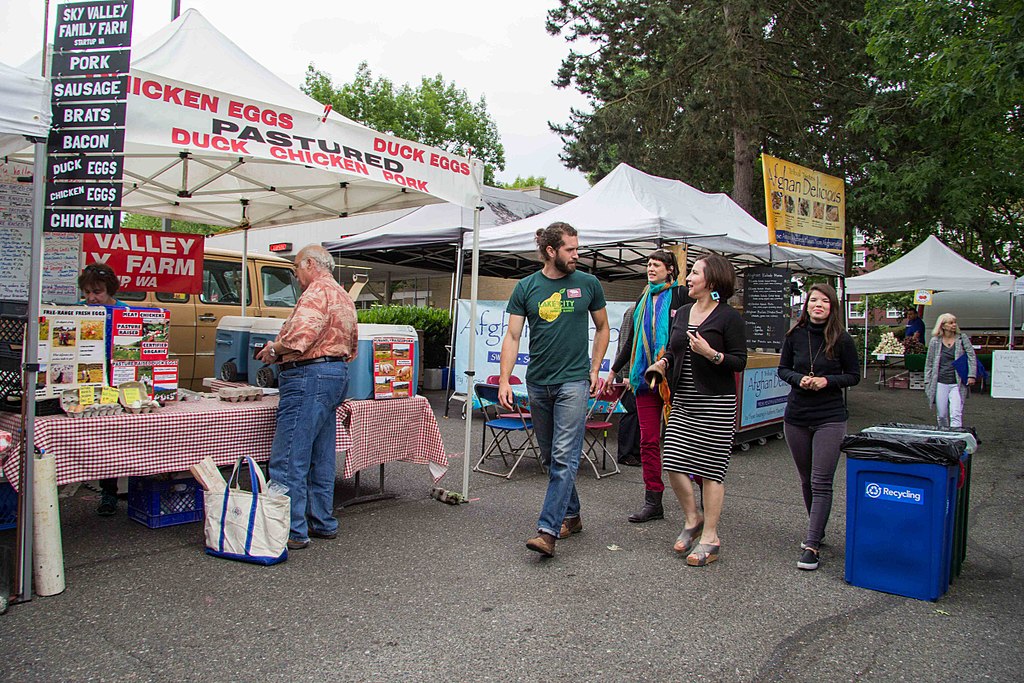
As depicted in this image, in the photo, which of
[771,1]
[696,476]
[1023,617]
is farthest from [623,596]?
[771,1]

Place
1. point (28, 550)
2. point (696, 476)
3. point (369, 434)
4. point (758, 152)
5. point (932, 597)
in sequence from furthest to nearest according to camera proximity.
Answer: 1. point (758, 152)
2. point (369, 434)
3. point (696, 476)
4. point (932, 597)
5. point (28, 550)

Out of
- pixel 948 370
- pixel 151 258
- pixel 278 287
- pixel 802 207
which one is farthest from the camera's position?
Answer: pixel 802 207

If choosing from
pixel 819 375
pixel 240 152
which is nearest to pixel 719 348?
pixel 819 375

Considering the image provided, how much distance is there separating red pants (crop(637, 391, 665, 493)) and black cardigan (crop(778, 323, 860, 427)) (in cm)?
93

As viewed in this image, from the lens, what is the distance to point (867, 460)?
393cm

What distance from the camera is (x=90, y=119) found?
368 cm

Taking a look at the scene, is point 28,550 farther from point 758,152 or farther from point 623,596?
point 758,152

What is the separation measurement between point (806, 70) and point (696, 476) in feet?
48.1

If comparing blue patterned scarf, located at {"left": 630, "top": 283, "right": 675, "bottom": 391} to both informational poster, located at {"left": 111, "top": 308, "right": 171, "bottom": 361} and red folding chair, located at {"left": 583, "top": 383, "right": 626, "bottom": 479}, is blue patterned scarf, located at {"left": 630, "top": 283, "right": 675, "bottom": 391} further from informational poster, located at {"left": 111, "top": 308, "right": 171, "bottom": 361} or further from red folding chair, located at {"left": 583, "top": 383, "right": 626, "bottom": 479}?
informational poster, located at {"left": 111, "top": 308, "right": 171, "bottom": 361}

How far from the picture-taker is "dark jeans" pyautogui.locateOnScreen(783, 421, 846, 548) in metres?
4.35

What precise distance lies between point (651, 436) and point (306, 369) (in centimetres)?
241

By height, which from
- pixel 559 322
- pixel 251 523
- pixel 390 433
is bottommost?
pixel 251 523

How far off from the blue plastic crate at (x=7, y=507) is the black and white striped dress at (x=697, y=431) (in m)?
3.95

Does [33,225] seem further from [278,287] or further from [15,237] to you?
[278,287]
